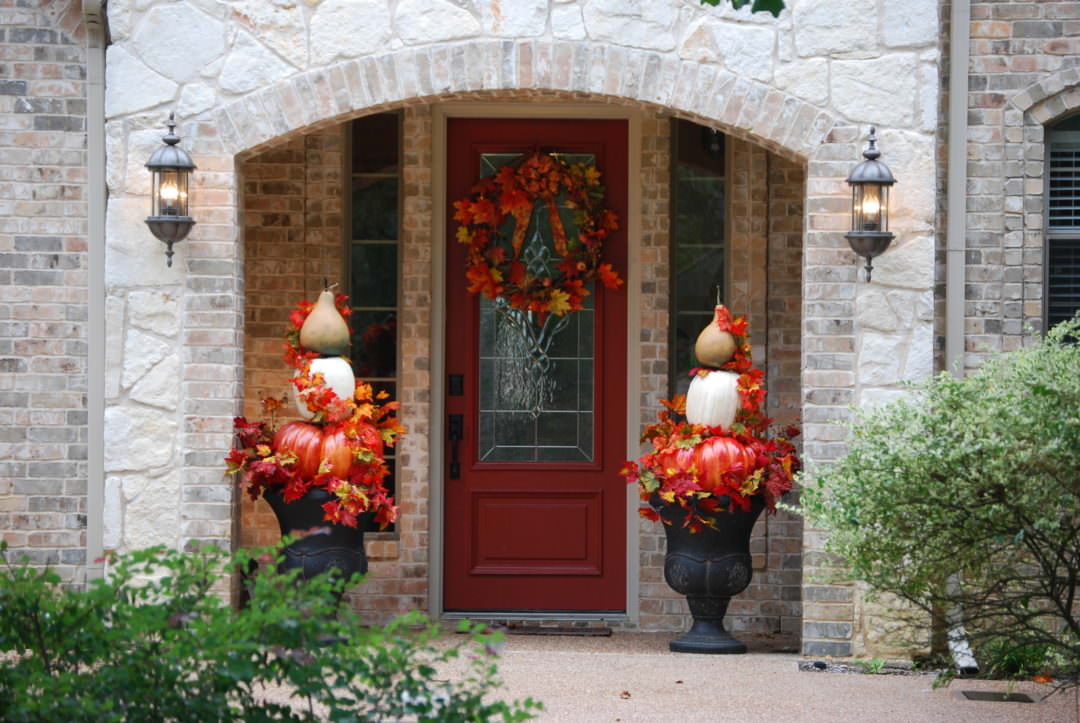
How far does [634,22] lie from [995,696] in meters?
3.17

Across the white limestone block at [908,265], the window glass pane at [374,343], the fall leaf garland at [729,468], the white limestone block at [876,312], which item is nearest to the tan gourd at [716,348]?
the fall leaf garland at [729,468]

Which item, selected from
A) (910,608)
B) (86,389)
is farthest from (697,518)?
(86,389)

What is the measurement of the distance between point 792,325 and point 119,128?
11.4 ft

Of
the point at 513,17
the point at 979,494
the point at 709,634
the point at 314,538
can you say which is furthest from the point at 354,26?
the point at 979,494

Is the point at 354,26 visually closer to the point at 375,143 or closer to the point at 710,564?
the point at 375,143

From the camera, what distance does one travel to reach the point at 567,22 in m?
6.82

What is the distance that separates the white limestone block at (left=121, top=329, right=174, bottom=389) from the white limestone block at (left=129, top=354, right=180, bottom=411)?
24mm

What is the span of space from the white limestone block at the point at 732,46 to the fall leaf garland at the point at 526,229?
1.46 metres

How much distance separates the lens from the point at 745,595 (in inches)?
320

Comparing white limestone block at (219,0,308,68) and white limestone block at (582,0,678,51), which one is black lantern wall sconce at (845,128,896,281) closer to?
white limestone block at (582,0,678,51)

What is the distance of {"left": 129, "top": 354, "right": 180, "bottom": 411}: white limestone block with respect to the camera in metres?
6.89

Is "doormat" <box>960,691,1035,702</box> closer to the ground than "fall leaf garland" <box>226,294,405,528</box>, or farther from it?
closer to the ground

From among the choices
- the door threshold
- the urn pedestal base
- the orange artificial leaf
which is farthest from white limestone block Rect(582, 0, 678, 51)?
the door threshold

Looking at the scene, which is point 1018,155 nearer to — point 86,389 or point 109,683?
point 86,389
